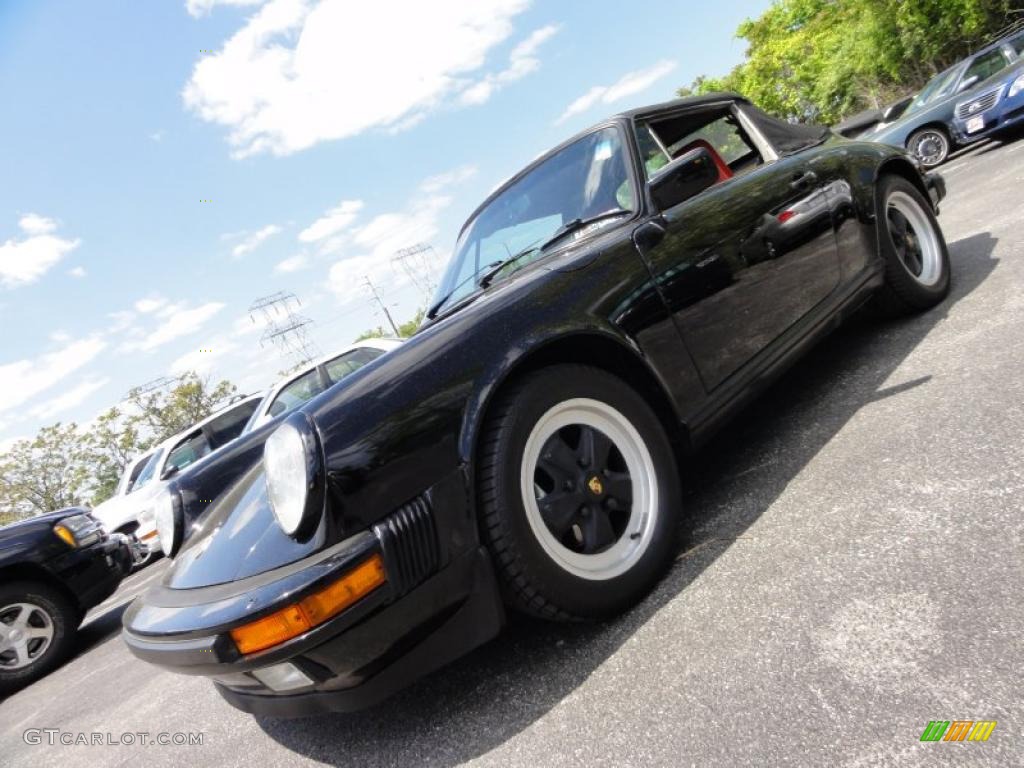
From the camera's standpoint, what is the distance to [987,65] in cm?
941

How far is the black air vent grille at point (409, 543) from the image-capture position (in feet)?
4.86

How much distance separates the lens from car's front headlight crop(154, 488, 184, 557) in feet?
8.07

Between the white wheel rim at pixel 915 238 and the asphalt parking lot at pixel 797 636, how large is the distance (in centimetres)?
56

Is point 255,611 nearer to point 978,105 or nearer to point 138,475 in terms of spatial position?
point 138,475

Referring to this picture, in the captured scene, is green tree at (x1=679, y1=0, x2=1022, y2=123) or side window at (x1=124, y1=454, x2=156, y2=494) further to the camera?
green tree at (x1=679, y1=0, x2=1022, y2=123)

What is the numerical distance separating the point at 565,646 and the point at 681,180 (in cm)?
162

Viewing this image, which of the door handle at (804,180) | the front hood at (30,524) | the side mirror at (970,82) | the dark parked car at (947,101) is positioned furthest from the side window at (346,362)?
the side mirror at (970,82)

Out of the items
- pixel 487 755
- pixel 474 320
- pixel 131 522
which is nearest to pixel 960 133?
pixel 474 320

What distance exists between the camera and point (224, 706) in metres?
2.47

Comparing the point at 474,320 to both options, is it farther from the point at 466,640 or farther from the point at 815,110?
the point at 815,110

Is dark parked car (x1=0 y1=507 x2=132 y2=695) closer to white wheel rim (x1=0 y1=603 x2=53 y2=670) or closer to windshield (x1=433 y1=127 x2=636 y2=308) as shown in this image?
white wheel rim (x1=0 y1=603 x2=53 y2=670)

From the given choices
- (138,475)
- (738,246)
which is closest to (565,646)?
(738,246)

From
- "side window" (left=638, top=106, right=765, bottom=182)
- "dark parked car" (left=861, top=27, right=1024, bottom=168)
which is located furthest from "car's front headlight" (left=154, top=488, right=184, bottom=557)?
"dark parked car" (left=861, top=27, right=1024, bottom=168)

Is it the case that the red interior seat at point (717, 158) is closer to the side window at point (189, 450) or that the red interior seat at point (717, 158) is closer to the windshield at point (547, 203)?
the windshield at point (547, 203)
